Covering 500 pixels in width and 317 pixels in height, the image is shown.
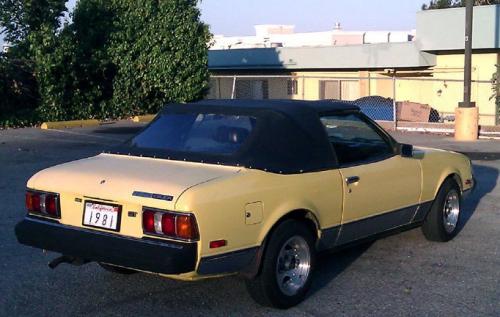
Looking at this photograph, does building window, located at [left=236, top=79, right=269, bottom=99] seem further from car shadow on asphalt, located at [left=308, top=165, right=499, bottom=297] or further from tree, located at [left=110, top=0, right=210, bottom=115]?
car shadow on asphalt, located at [left=308, top=165, right=499, bottom=297]

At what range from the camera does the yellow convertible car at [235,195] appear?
5.21 metres

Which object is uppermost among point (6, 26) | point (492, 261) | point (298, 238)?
point (6, 26)

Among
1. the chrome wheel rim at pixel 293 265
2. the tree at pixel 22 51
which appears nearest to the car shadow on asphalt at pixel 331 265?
the chrome wheel rim at pixel 293 265

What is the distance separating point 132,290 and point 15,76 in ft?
61.2

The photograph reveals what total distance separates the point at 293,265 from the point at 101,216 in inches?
60.4

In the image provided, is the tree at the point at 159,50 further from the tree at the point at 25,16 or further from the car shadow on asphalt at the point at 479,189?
the car shadow on asphalt at the point at 479,189

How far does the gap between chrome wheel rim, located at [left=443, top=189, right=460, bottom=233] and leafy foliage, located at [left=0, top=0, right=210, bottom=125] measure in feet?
57.4

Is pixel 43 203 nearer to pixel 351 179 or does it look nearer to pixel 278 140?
pixel 278 140

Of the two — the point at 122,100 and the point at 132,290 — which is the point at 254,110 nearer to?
the point at 132,290

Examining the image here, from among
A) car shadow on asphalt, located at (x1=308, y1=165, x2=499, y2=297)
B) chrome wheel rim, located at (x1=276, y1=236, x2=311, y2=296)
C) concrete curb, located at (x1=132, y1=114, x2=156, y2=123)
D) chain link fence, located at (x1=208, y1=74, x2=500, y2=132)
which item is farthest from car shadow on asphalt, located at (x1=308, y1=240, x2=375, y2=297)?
concrete curb, located at (x1=132, y1=114, x2=156, y2=123)

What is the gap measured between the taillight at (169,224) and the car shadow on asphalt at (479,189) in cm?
455

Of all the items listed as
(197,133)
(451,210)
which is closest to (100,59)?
(451,210)

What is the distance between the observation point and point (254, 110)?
635 centimetres

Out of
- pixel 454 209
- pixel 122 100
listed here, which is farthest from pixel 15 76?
pixel 454 209
